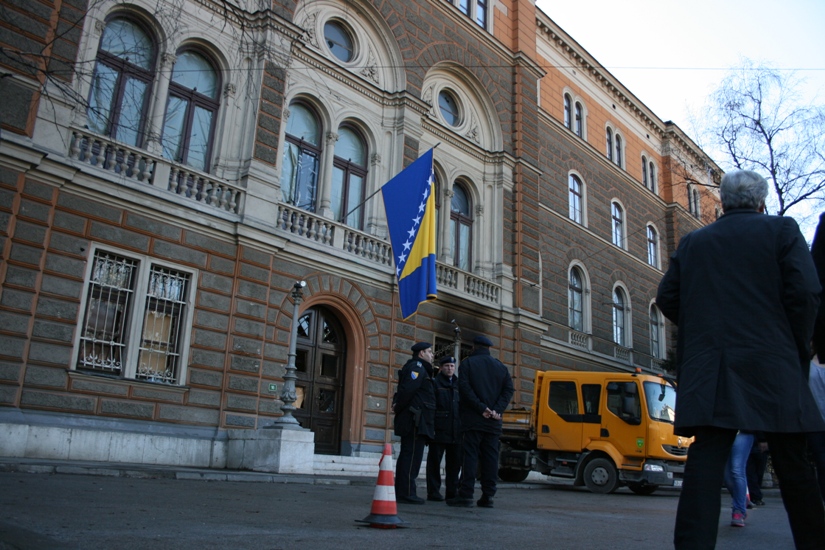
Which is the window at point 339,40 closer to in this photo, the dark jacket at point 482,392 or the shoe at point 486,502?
the dark jacket at point 482,392

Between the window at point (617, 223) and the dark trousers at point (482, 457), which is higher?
the window at point (617, 223)

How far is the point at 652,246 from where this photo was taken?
38000 millimetres

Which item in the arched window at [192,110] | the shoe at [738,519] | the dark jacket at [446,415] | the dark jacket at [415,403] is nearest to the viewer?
the shoe at [738,519]

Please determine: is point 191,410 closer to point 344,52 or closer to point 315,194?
point 315,194

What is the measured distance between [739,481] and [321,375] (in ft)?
38.7

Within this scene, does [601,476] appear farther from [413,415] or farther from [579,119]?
[579,119]

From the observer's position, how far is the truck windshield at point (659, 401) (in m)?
14.8

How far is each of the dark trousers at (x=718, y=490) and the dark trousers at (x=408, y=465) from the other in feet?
18.1

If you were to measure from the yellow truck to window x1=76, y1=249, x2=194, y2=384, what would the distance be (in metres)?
7.86

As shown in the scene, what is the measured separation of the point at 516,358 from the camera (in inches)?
901

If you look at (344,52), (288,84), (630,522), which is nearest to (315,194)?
(288,84)

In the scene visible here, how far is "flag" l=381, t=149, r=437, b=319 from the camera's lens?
1595 cm

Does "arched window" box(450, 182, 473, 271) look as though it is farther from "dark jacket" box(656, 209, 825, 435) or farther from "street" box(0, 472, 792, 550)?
"dark jacket" box(656, 209, 825, 435)

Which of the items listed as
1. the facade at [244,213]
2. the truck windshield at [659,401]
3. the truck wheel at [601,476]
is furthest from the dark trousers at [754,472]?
the facade at [244,213]
